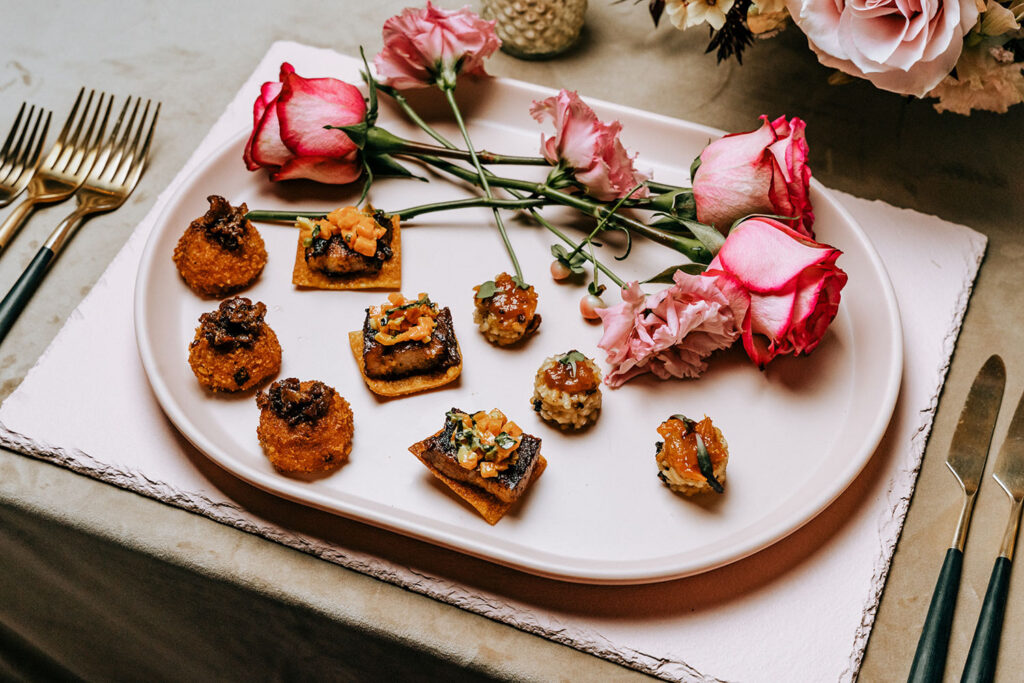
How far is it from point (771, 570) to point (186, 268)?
1146 mm

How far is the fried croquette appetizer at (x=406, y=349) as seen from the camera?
1.35 m

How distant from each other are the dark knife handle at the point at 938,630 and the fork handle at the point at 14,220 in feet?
5.95

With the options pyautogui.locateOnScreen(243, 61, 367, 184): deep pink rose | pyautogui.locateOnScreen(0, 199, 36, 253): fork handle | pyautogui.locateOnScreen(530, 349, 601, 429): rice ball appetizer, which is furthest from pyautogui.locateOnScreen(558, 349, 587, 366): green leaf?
pyautogui.locateOnScreen(0, 199, 36, 253): fork handle

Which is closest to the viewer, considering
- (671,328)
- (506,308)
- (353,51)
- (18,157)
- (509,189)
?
(671,328)

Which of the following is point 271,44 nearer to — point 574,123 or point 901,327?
point 574,123

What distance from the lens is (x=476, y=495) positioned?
125 cm

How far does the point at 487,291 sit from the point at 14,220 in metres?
1.02

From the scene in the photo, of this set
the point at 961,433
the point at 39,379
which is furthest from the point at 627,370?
the point at 39,379

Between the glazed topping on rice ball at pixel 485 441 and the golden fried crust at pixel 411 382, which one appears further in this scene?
the golden fried crust at pixel 411 382

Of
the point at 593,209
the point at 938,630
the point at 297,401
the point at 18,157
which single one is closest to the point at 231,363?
the point at 297,401

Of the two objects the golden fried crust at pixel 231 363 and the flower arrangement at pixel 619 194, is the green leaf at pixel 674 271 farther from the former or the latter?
the golden fried crust at pixel 231 363

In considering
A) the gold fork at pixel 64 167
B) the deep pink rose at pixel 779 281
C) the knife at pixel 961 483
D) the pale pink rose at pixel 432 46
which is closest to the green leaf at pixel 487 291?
the deep pink rose at pixel 779 281

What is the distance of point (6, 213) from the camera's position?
1651 mm

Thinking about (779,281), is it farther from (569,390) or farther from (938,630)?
(938,630)
